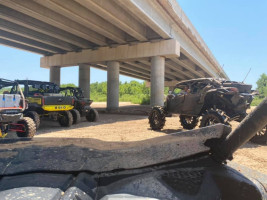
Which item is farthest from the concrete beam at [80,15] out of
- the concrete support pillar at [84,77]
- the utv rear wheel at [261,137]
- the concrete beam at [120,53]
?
the utv rear wheel at [261,137]

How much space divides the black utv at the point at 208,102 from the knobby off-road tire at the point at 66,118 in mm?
3660

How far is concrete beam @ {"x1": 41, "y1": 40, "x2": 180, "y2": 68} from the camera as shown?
17922mm

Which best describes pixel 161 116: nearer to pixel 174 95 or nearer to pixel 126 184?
pixel 174 95

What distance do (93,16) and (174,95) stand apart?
8.76 meters

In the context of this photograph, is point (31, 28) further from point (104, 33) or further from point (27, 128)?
point (27, 128)

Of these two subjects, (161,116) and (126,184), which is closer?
(126,184)

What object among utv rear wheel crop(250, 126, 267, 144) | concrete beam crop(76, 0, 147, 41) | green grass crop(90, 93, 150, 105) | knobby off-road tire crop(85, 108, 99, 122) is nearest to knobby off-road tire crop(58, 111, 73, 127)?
knobby off-road tire crop(85, 108, 99, 122)

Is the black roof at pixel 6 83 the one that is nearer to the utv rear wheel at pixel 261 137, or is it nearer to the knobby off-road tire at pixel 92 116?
the knobby off-road tire at pixel 92 116

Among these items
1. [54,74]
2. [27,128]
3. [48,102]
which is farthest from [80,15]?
[54,74]

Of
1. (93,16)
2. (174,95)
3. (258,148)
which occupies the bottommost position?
(258,148)

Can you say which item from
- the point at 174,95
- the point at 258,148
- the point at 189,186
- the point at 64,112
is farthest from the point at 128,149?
the point at 64,112

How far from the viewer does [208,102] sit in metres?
7.65

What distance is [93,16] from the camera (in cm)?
1464

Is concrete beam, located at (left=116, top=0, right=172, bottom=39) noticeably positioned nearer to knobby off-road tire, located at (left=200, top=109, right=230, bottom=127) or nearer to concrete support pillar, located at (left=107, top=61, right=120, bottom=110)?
concrete support pillar, located at (left=107, top=61, right=120, bottom=110)
